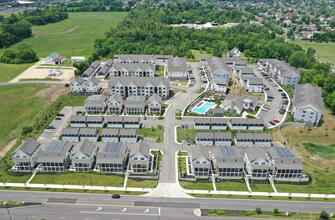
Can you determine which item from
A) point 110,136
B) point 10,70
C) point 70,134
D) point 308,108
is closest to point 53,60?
point 10,70

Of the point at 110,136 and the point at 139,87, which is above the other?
the point at 139,87

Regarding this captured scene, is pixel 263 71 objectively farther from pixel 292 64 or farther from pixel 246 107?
pixel 246 107

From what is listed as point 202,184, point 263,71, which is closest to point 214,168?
point 202,184

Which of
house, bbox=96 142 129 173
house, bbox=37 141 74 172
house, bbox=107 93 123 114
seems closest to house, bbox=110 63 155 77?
house, bbox=107 93 123 114

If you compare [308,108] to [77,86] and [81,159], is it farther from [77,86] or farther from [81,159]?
[77,86]

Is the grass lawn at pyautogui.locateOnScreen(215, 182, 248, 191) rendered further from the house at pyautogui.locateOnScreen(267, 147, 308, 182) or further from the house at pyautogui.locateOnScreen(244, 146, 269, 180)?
the house at pyautogui.locateOnScreen(267, 147, 308, 182)
